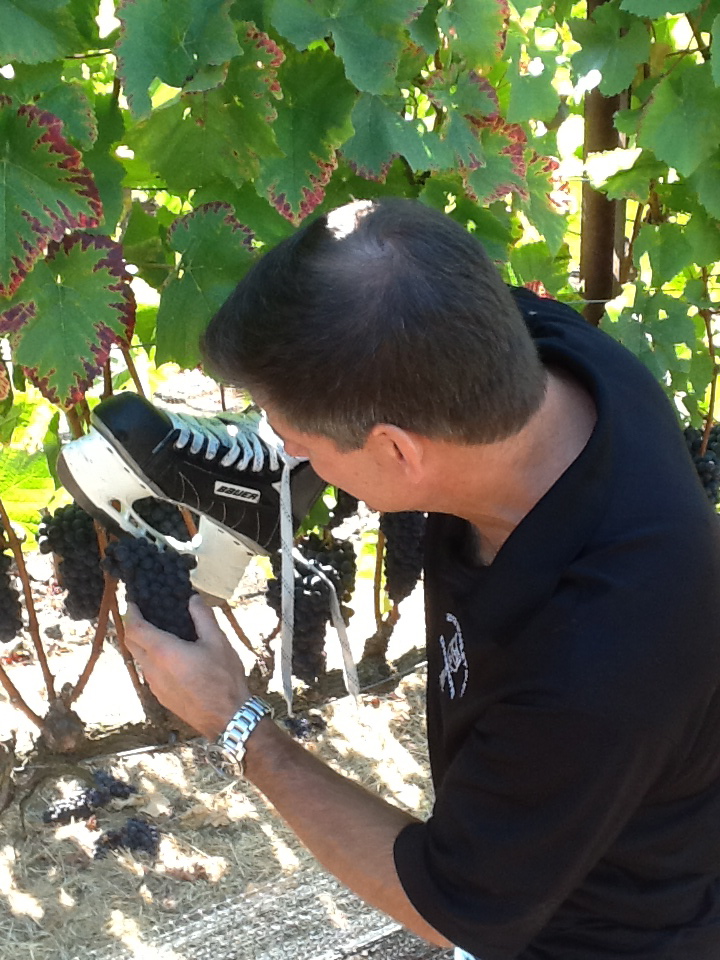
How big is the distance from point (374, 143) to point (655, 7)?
0.43 m

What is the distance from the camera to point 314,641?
1893mm

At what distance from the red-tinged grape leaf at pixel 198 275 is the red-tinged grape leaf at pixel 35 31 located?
0.23 m

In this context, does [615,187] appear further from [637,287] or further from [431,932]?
[431,932]

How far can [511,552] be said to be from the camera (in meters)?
0.88

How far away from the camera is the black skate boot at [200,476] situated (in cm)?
119

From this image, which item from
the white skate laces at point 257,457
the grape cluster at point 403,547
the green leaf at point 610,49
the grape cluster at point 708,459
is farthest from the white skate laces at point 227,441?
the grape cluster at point 708,459


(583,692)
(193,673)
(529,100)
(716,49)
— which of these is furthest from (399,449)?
(716,49)

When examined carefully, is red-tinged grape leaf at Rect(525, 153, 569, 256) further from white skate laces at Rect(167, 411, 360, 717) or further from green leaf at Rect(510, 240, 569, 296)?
white skate laces at Rect(167, 411, 360, 717)

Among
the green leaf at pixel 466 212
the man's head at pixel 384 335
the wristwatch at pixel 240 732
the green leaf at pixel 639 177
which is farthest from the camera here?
the green leaf at pixel 639 177

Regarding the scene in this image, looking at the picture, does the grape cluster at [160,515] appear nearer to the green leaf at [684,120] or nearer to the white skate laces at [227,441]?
the white skate laces at [227,441]

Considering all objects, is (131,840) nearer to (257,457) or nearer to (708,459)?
(257,457)

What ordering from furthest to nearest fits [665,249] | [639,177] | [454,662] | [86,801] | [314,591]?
[86,801] → [314,591] → [665,249] → [639,177] → [454,662]

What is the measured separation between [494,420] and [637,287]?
0.88 meters

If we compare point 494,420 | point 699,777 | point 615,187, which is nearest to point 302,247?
point 494,420
